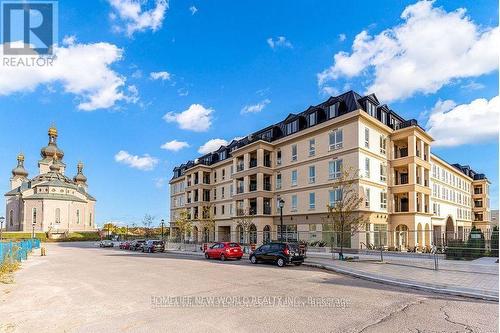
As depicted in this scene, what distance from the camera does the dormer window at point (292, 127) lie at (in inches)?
1574

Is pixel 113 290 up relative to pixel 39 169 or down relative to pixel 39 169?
down

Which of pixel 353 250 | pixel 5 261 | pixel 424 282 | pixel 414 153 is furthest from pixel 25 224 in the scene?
pixel 424 282

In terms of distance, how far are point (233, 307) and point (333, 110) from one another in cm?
2907

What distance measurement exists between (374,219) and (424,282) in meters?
19.6

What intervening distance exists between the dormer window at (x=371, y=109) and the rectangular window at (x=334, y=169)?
6.05 metres

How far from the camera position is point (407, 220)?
33750mm

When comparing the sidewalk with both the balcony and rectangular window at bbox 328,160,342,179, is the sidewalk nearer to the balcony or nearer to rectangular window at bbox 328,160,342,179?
rectangular window at bbox 328,160,342,179

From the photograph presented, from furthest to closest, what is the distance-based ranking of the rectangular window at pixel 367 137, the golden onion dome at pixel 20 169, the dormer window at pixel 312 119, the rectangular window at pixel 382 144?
the golden onion dome at pixel 20 169
the dormer window at pixel 312 119
the rectangular window at pixel 382 144
the rectangular window at pixel 367 137

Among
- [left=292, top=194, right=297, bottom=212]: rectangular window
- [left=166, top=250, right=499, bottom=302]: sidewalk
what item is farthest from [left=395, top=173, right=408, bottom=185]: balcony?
[left=166, top=250, right=499, bottom=302]: sidewalk

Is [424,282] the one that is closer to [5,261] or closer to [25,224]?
[5,261]

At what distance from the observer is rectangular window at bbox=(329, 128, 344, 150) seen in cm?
3353

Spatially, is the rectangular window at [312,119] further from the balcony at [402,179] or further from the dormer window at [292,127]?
the balcony at [402,179]

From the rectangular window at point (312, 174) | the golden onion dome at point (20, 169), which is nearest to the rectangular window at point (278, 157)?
the rectangular window at point (312, 174)

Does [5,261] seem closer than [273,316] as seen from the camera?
No
